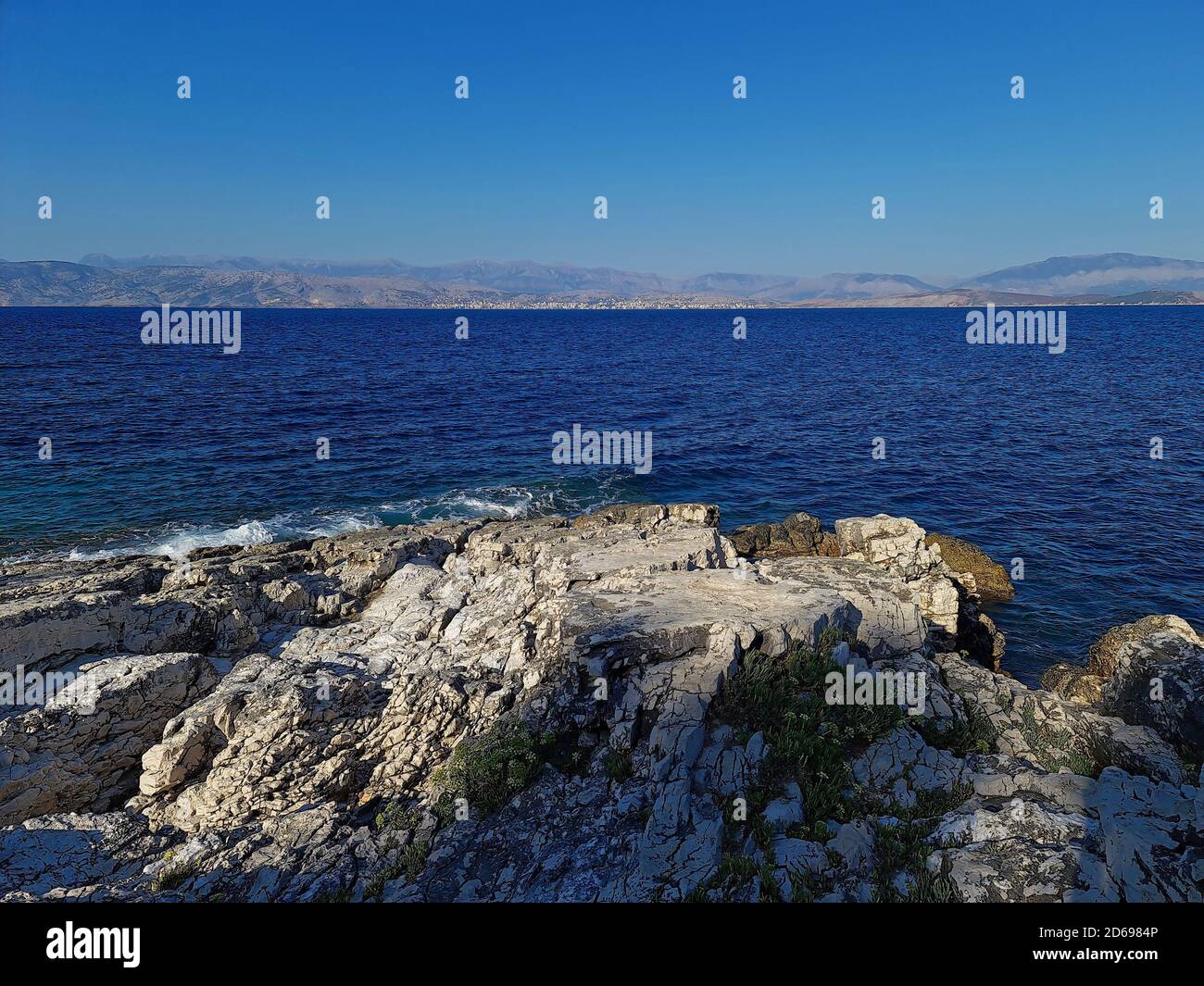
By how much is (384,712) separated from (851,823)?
922 centimetres

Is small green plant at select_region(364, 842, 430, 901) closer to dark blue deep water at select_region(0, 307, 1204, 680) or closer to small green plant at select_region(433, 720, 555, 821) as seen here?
small green plant at select_region(433, 720, 555, 821)

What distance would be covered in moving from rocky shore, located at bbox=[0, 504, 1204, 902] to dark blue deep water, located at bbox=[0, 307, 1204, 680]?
34.6 ft

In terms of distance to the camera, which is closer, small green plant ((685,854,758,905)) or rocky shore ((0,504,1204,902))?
small green plant ((685,854,758,905))

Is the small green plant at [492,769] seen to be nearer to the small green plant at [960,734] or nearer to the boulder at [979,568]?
the small green plant at [960,734]

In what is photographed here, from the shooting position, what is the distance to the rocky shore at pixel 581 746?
938 centimetres

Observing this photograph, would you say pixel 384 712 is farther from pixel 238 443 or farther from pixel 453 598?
pixel 238 443

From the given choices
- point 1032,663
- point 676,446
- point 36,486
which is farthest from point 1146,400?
point 36,486

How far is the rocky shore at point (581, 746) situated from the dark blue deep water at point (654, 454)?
10.6 metres

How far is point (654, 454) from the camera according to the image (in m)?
44.7

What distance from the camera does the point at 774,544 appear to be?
1112 inches

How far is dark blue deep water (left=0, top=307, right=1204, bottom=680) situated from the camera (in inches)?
1155

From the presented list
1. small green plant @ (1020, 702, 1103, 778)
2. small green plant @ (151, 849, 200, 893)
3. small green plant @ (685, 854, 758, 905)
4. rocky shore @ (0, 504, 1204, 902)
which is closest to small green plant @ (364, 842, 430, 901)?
rocky shore @ (0, 504, 1204, 902)

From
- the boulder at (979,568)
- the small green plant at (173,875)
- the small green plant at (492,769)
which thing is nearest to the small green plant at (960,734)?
the small green plant at (492,769)

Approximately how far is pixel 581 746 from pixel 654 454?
33579 millimetres
